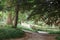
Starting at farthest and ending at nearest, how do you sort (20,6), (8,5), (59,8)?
(8,5), (20,6), (59,8)

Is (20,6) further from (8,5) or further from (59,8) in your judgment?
(59,8)

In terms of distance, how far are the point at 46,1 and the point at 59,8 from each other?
1.08 meters

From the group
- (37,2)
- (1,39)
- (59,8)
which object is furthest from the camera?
(37,2)

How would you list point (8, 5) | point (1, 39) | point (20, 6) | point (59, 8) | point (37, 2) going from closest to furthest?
point (1, 39), point (59, 8), point (37, 2), point (20, 6), point (8, 5)

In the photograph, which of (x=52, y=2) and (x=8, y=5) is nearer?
(x=52, y=2)

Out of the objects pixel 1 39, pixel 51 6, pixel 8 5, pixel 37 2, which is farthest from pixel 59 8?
pixel 8 5

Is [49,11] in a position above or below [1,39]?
above

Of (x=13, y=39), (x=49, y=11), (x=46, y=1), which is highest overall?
(x=46, y=1)

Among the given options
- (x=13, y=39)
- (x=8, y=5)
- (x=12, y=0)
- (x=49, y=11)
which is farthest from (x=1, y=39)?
(x=8, y=5)

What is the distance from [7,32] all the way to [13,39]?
0.92 m

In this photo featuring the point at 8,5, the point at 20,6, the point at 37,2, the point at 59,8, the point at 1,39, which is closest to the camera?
the point at 1,39

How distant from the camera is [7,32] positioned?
10859mm

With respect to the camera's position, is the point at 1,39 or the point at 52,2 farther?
the point at 52,2

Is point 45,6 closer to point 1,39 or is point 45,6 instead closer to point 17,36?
point 17,36
